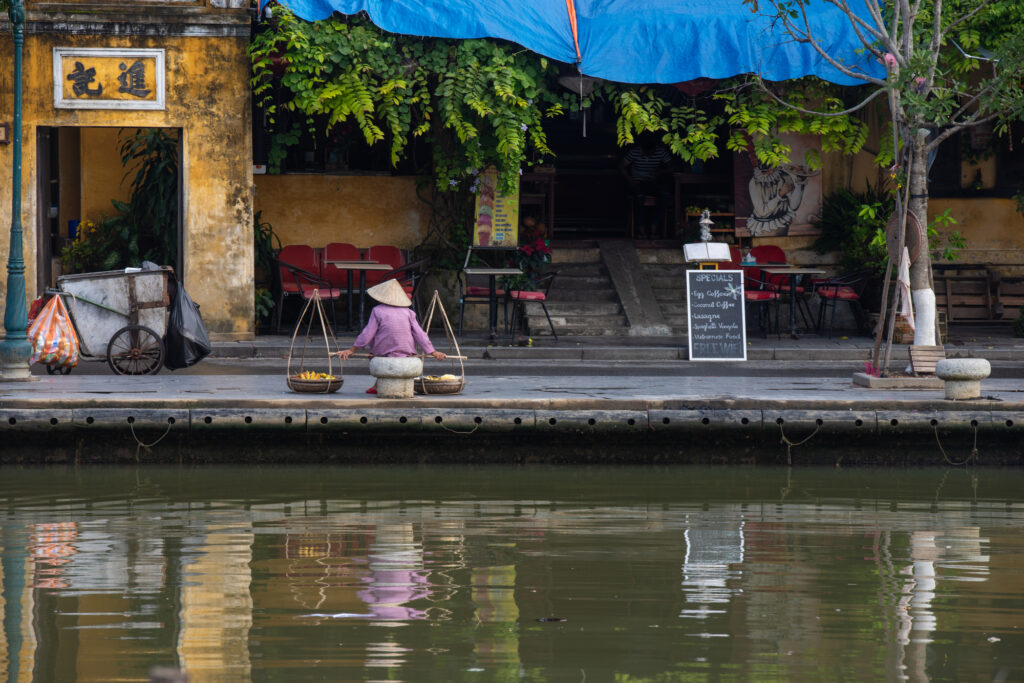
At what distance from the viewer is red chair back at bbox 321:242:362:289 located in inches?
707

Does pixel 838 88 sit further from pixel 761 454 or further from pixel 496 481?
pixel 496 481

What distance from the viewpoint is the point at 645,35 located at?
16469 millimetres

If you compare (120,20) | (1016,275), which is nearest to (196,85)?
(120,20)

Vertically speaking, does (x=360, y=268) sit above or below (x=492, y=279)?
above

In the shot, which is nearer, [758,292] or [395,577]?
[395,577]

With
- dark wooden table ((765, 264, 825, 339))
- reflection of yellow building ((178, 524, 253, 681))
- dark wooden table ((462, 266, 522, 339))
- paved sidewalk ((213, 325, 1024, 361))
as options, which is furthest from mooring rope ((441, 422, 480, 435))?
dark wooden table ((765, 264, 825, 339))

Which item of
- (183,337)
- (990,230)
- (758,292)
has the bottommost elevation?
(183,337)

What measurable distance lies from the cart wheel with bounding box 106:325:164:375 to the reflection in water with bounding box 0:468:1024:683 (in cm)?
278

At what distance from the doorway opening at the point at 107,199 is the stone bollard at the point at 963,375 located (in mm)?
8910

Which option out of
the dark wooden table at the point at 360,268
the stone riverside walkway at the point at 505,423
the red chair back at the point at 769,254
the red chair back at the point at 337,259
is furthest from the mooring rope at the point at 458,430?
the red chair back at the point at 769,254

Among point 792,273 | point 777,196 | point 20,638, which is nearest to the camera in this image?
point 20,638

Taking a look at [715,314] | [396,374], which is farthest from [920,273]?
[396,374]

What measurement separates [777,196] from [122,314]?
917cm

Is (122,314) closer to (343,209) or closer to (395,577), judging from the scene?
(343,209)
